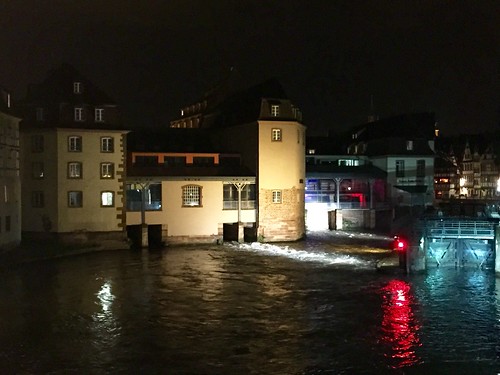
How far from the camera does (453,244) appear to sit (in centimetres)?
3862

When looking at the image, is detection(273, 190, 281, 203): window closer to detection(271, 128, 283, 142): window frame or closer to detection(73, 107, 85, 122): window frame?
detection(271, 128, 283, 142): window frame

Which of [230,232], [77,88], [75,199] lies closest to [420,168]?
[230,232]

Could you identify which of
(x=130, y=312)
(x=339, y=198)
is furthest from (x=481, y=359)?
(x=339, y=198)

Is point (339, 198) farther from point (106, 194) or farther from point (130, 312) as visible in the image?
point (130, 312)

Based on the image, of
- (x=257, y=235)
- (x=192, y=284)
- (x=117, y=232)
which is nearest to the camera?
(x=192, y=284)

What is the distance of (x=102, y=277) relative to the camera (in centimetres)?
3469

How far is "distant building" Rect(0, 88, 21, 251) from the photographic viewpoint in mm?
39688

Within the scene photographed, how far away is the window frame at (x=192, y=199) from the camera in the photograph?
1960 inches

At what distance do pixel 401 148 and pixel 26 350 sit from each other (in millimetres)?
56868

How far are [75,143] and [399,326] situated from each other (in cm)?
3043

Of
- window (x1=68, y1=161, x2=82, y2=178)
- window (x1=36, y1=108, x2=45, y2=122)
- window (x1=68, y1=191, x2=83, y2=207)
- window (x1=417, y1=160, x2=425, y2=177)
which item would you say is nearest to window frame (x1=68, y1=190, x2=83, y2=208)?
window (x1=68, y1=191, x2=83, y2=207)

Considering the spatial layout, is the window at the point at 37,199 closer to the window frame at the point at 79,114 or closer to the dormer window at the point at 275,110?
the window frame at the point at 79,114

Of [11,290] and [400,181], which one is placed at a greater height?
[400,181]

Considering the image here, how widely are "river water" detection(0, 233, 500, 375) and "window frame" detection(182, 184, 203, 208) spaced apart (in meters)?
9.54
